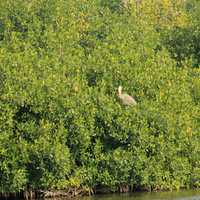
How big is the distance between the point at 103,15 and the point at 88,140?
2050 centimetres

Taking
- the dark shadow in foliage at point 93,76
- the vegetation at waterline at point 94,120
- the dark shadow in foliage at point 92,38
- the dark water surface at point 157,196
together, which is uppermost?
the dark shadow in foliage at point 92,38

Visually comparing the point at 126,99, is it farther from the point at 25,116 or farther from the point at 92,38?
the point at 92,38

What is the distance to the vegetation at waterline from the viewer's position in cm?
2820

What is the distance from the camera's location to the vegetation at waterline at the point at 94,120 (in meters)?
28.2

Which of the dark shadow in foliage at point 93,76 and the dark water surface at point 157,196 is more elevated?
the dark shadow in foliage at point 93,76

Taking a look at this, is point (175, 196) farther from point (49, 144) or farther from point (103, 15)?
point (103, 15)

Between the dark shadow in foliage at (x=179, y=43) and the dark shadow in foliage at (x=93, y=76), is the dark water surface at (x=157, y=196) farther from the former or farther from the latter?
the dark shadow in foliage at (x=179, y=43)

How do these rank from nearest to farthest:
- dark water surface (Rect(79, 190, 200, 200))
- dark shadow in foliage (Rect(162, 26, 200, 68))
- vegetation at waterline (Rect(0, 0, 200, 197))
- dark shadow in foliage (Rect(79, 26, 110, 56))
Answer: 1. dark water surface (Rect(79, 190, 200, 200))
2. vegetation at waterline (Rect(0, 0, 200, 197))
3. dark shadow in foliage (Rect(79, 26, 110, 56))
4. dark shadow in foliage (Rect(162, 26, 200, 68))

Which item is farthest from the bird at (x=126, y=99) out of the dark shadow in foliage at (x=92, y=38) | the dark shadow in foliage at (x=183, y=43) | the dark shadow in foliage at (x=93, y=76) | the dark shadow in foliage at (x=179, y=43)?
the dark shadow in foliage at (x=179, y=43)

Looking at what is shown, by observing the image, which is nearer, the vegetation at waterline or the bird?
the vegetation at waterline

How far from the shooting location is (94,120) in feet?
99.3

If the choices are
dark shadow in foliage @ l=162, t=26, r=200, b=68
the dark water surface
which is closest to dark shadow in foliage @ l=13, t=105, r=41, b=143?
the dark water surface

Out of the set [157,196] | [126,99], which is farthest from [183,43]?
[157,196]

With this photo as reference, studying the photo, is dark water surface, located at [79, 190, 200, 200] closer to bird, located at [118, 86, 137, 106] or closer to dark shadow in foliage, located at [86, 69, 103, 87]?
bird, located at [118, 86, 137, 106]
